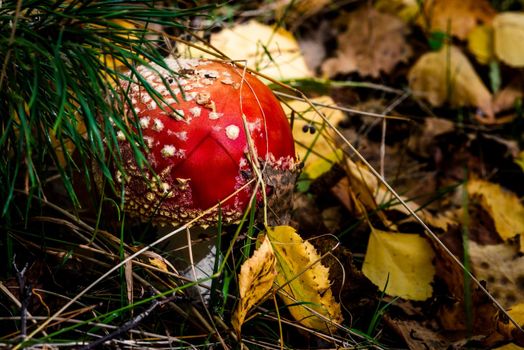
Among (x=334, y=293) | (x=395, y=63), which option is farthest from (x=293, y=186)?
(x=395, y=63)

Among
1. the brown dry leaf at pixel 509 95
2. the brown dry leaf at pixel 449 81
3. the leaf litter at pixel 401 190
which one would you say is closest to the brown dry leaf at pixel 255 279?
the leaf litter at pixel 401 190

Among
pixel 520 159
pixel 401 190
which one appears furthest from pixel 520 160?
pixel 401 190

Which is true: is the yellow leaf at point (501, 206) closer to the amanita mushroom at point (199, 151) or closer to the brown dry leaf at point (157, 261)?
the amanita mushroom at point (199, 151)

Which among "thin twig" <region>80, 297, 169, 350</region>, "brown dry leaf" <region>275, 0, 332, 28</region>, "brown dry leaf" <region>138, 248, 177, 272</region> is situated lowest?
"thin twig" <region>80, 297, 169, 350</region>

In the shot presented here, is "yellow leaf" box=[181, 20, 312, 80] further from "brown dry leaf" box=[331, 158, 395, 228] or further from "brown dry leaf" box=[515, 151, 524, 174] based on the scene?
"brown dry leaf" box=[515, 151, 524, 174]

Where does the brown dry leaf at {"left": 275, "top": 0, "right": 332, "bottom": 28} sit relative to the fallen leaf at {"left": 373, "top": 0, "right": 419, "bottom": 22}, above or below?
above

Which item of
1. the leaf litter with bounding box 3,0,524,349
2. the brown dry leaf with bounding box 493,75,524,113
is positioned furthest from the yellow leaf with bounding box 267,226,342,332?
the brown dry leaf with bounding box 493,75,524,113
